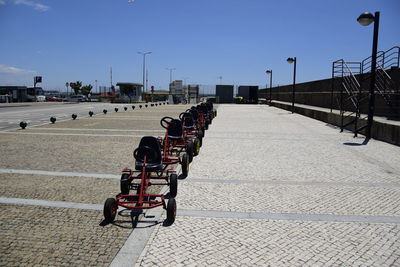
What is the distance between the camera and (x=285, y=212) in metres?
5.01

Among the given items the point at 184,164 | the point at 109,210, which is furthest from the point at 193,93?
the point at 109,210

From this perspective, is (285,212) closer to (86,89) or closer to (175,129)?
(175,129)

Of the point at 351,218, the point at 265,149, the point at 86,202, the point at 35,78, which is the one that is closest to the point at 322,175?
the point at 351,218

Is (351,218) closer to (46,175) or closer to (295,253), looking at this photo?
(295,253)

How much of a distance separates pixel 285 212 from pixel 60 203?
3550mm

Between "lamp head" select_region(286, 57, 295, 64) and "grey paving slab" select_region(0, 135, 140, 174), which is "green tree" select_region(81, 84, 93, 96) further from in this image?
"grey paving slab" select_region(0, 135, 140, 174)

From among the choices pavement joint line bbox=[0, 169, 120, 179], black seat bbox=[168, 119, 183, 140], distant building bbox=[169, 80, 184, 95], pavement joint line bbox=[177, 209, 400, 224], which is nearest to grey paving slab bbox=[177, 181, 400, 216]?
pavement joint line bbox=[177, 209, 400, 224]

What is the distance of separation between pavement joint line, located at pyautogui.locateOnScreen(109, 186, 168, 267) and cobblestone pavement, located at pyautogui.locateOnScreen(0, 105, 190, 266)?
0.25 feet

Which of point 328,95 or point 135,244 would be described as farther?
point 328,95

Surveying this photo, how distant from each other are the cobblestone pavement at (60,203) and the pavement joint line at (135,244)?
0.08 meters

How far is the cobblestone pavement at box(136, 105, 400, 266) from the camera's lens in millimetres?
3701

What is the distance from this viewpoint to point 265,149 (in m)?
10.4

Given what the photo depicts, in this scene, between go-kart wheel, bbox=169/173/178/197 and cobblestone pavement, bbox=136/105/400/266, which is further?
go-kart wheel, bbox=169/173/178/197

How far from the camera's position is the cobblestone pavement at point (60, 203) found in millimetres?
3719
